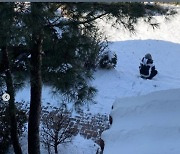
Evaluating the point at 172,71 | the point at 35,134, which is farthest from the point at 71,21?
the point at 172,71

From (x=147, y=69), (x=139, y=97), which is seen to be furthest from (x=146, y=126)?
(x=147, y=69)

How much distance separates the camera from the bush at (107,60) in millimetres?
7152

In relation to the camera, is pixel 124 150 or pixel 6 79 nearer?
pixel 124 150

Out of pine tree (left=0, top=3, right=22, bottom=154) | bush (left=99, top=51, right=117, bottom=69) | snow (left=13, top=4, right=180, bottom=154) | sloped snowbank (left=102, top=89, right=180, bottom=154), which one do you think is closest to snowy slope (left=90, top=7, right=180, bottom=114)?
snow (left=13, top=4, right=180, bottom=154)

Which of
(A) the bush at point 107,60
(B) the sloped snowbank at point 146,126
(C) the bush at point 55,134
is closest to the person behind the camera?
(B) the sloped snowbank at point 146,126

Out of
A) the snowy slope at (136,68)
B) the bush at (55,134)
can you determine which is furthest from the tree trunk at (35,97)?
the snowy slope at (136,68)

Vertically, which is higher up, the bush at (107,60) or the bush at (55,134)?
the bush at (107,60)

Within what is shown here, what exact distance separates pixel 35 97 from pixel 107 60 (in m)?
3.46

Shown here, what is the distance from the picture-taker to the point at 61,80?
3459 mm

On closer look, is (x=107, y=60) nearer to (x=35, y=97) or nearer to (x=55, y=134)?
(x=55, y=134)

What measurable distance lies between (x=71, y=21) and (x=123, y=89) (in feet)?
12.6

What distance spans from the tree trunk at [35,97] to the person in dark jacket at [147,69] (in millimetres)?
3472

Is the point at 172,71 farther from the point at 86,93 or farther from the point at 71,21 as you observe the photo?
the point at 71,21

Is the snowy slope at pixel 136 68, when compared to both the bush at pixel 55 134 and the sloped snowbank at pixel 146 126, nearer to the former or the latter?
the bush at pixel 55 134
